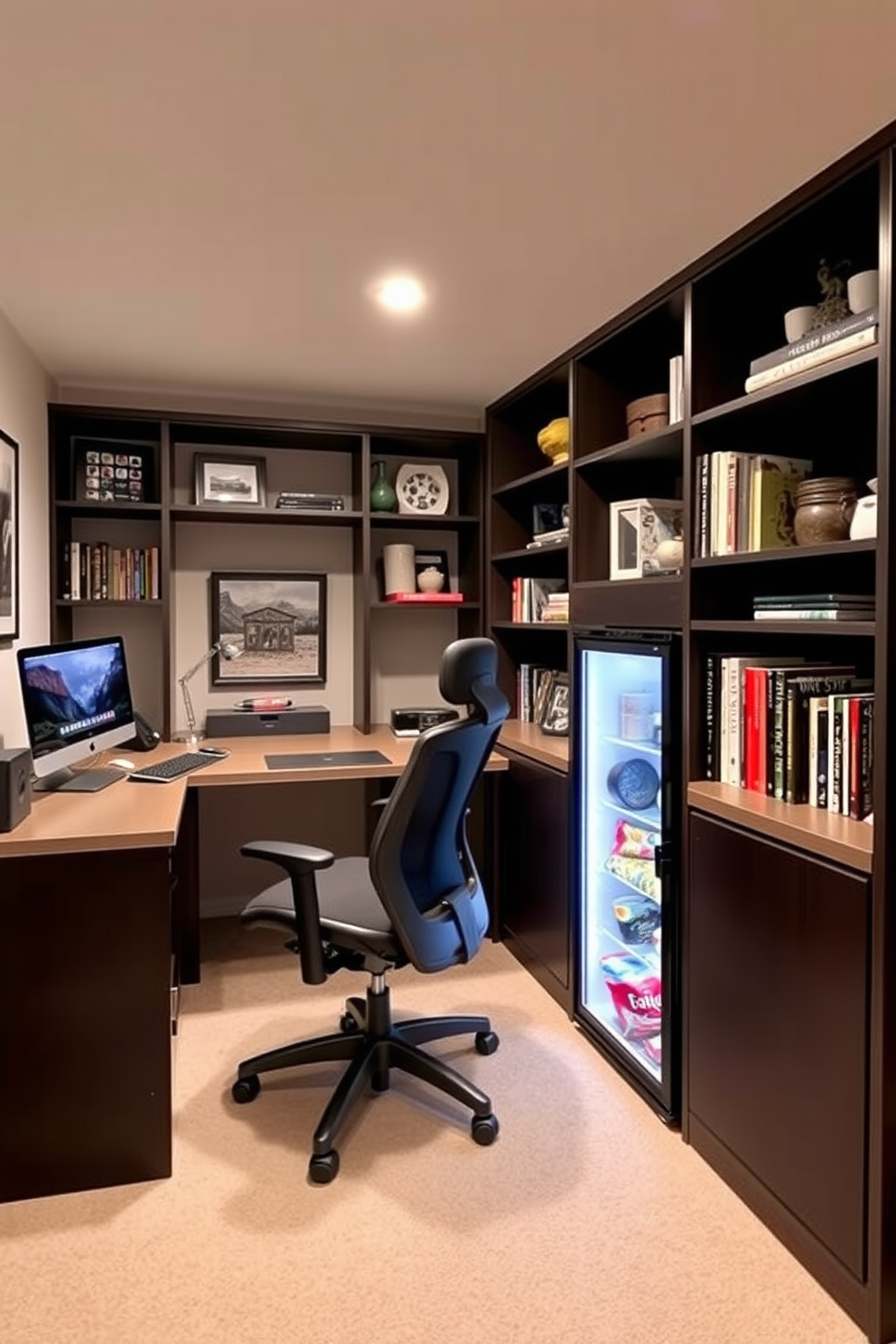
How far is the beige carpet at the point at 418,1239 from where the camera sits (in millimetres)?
1567

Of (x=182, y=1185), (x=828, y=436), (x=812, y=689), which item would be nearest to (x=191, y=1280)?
(x=182, y=1185)

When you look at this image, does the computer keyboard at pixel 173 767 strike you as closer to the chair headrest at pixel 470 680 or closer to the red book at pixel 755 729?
the chair headrest at pixel 470 680

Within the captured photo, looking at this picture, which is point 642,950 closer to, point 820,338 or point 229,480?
point 820,338

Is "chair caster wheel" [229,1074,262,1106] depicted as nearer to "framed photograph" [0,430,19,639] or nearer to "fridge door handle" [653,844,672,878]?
"fridge door handle" [653,844,672,878]

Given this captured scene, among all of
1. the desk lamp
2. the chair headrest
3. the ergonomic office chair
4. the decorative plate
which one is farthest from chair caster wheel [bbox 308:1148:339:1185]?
the decorative plate

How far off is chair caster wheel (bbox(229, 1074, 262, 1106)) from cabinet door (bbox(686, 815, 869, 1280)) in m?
1.18

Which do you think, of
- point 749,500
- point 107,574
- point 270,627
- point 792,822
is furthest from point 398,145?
point 270,627

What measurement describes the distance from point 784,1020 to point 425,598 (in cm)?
227

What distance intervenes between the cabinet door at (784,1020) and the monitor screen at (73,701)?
1.78m

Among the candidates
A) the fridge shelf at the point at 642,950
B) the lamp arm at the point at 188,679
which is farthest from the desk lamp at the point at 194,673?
the fridge shelf at the point at 642,950

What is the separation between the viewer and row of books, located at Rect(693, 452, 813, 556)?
1964mm

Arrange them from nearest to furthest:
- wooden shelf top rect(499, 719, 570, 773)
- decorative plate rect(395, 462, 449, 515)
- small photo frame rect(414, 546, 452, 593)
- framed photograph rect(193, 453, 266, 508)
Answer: wooden shelf top rect(499, 719, 570, 773) < framed photograph rect(193, 453, 266, 508) < decorative plate rect(395, 462, 449, 515) < small photo frame rect(414, 546, 452, 593)

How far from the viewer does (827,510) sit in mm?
1817

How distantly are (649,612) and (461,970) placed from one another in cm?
167
